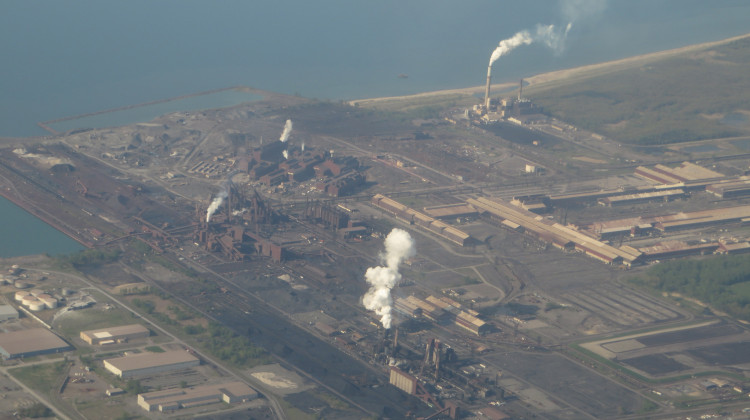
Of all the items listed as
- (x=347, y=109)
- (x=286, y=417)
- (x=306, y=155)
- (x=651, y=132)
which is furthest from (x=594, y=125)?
(x=286, y=417)

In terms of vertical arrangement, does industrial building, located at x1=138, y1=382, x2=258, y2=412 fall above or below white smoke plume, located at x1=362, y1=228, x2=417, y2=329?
below

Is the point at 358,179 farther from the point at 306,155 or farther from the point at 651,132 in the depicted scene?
the point at 651,132

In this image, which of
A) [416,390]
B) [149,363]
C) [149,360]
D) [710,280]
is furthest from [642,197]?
[149,363]

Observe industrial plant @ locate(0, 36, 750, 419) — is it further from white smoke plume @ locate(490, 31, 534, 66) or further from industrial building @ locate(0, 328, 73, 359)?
white smoke plume @ locate(490, 31, 534, 66)

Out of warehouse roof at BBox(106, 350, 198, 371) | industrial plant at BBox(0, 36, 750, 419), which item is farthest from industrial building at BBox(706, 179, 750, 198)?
warehouse roof at BBox(106, 350, 198, 371)

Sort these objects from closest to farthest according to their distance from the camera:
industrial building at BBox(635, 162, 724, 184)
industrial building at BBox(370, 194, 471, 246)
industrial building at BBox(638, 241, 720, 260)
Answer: industrial building at BBox(638, 241, 720, 260) < industrial building at BBox(370, 194, 471, 246) < industrial building at BBox(635, 162, 724, 184)

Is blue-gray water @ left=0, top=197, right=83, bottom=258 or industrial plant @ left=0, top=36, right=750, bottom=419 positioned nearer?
industrial plant @ left=0, top=36, right=750, bottom=419

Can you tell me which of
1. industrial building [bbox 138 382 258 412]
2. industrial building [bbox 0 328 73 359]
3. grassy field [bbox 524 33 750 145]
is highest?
grassy field [bbox 524 33 750 145]
